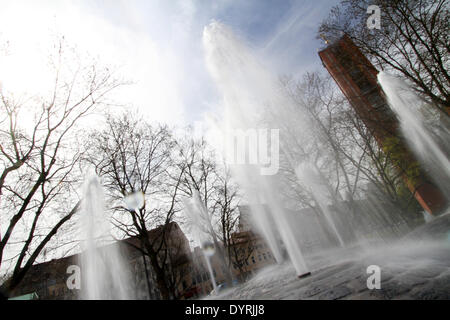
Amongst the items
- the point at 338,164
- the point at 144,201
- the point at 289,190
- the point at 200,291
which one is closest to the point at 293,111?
the point at 338,164

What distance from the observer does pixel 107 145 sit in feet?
40.1

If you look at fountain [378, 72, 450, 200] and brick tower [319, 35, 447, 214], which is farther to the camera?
fountain [378, 72, 450, 200]

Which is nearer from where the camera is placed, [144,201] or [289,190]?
[144,201]

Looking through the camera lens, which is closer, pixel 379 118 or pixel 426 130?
pixel 379 118

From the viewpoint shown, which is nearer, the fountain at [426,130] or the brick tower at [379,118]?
the brick tower at [379,118]

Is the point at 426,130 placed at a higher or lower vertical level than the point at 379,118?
lower

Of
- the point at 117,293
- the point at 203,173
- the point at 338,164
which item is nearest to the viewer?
the point at 117,293
